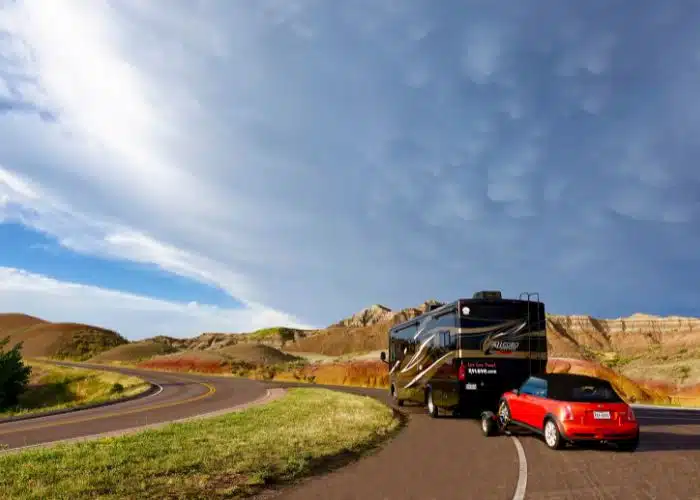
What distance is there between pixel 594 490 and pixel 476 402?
9.28m

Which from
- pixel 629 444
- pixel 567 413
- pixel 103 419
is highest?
pixel 567 413

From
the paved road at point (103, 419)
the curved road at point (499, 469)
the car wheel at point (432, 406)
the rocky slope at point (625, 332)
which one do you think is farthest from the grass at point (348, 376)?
the rocky slope at point (625, 332)

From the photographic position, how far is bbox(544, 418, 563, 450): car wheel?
12.6m

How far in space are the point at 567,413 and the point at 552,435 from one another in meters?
0.72

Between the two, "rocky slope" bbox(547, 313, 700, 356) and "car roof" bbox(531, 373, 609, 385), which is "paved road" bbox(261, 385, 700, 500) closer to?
"car roof" bbox(531, 373, 609, 385)

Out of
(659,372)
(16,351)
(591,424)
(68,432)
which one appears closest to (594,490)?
(591,424)

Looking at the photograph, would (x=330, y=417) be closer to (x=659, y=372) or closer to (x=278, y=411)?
(x=278, y=411)

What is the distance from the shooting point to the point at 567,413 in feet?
41.0

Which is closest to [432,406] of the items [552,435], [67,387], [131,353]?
[552,435]

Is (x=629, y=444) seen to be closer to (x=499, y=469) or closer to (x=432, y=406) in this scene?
(x=499, y=469)

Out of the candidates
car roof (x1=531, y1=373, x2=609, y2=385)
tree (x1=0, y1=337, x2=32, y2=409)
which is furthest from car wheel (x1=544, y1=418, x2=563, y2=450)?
tree (x1=0, y1=337, x2=32, y2=409)

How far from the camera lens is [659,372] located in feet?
169

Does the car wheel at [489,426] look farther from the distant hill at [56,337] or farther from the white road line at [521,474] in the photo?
the distant hill at [56,337]

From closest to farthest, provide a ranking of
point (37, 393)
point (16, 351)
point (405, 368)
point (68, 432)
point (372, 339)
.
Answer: point (68, 432) → point (405, 368) → point (16, 351) → point (37, 393) → point (372, 339)
